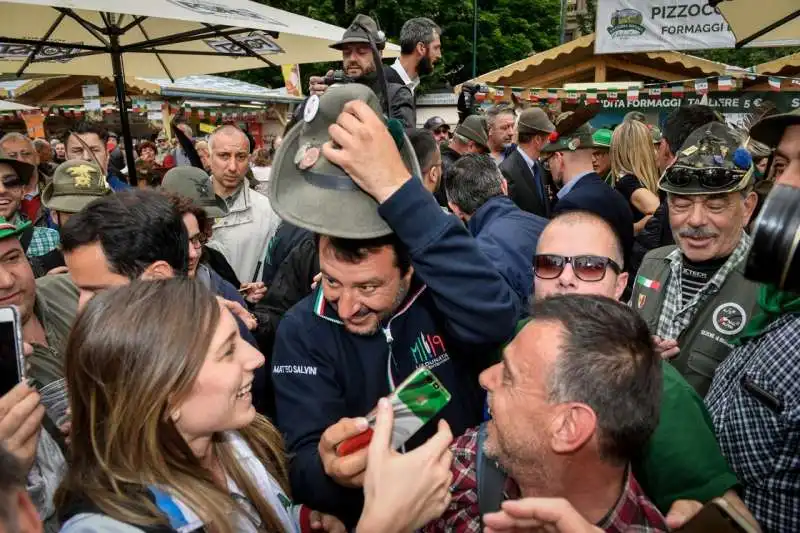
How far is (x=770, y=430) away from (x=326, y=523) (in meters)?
1.37

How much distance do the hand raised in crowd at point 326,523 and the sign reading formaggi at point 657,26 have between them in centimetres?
1697

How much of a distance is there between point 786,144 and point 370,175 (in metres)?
1.86

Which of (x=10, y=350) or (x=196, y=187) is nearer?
(x=10, y=350)

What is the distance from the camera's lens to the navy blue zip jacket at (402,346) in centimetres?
174

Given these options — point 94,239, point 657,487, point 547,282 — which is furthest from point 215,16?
point 657,487

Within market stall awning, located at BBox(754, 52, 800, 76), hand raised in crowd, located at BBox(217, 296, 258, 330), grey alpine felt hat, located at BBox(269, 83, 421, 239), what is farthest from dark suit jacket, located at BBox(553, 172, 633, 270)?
market stall awning, located at BBox(754, 52, 800, 76)

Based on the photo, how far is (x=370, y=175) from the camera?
173 centimetres

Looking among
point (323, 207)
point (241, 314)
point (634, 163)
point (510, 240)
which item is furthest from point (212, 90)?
point (323, 207)

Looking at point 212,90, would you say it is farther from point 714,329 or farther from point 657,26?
point 714,329

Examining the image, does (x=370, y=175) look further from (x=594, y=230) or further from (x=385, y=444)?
(x=594, y=230)

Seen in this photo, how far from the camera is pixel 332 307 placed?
2.03 m

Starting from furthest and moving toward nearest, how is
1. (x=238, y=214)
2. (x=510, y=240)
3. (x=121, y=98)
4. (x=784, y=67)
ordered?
1. (x=784, y=67)
2. (x=121, y=98)
3. (x=238, y=214)
4. (x=510, y=240)

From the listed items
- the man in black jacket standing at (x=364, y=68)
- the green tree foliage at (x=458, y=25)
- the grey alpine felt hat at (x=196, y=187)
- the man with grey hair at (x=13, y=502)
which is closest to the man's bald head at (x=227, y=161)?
the grey alpine felt hat at (x=196, y=187)

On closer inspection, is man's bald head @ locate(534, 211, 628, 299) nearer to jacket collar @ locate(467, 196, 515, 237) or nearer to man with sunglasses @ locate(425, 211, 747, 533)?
man with sunglasses @ locate(425, 211, 747, 533)
